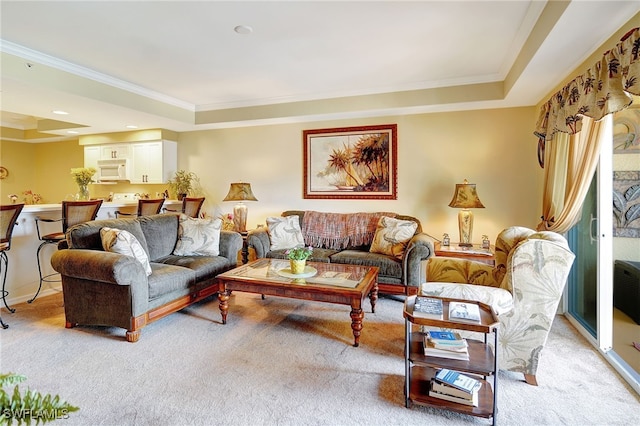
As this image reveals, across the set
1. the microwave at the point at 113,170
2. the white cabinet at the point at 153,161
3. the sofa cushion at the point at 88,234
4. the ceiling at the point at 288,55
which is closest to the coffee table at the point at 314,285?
the sofa cushion at the point at 88,234

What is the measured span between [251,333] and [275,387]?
84 centimetres

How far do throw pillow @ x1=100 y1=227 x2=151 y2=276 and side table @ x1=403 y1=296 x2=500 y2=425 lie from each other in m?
2.31

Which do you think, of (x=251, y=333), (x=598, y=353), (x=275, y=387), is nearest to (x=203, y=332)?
(x=251, y=333)

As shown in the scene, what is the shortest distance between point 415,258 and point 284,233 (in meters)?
1.76

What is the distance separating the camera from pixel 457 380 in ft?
6.07

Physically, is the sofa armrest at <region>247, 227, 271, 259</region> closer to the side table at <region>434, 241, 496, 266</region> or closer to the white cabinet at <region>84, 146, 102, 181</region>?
the side table at <region>434, 241, 496, 266</region>

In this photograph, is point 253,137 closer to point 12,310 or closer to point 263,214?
point 263,214

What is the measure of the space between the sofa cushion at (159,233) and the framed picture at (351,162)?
2037mm

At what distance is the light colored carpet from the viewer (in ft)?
5.88

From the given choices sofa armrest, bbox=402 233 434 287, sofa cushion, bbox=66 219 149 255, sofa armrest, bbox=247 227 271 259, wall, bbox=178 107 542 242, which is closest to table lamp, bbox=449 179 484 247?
wall, bbox=178 107 542 242

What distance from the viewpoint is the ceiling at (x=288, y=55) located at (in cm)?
248

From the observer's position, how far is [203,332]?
285 cm

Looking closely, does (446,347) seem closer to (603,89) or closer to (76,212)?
(603,89)

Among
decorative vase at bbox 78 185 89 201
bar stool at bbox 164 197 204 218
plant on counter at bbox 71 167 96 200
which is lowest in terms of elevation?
bar stool at bbox 164 197 204 218
